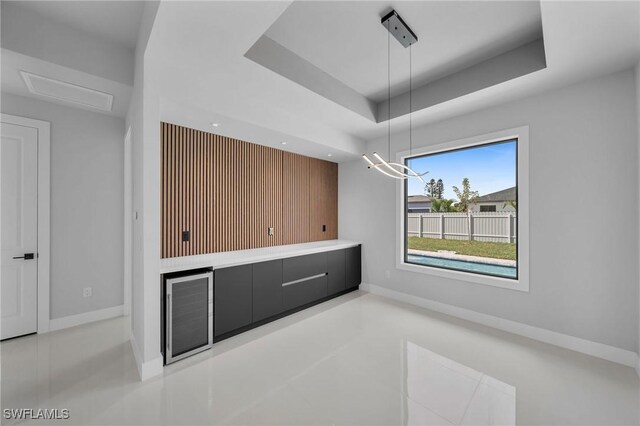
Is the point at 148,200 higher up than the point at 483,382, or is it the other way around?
the point at 148,200

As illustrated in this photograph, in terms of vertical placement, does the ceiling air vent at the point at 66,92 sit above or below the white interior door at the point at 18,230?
above

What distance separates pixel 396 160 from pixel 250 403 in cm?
364

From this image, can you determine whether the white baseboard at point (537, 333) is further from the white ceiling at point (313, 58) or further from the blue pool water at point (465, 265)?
the white ceiling at point (313, 58)

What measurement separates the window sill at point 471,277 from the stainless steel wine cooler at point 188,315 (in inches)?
111

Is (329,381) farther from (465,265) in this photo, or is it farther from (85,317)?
(85,317)

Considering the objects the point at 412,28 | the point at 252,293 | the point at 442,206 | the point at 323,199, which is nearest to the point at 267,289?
the point at 252,293

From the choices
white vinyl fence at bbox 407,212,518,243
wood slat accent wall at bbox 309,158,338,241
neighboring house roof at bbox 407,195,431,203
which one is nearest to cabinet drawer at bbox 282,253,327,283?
wood slat accent wall at bbox 309,158,338,241

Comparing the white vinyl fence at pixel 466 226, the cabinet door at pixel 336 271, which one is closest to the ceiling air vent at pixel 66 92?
the cabinet door at pixel 336 271

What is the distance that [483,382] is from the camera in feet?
7.02

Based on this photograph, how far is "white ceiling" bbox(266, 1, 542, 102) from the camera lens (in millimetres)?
2121

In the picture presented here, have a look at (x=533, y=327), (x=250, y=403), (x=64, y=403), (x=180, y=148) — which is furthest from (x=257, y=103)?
(x=533, y=327)

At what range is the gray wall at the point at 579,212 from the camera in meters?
2.43

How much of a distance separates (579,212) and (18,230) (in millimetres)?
5789

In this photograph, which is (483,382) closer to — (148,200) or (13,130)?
(148,200)
